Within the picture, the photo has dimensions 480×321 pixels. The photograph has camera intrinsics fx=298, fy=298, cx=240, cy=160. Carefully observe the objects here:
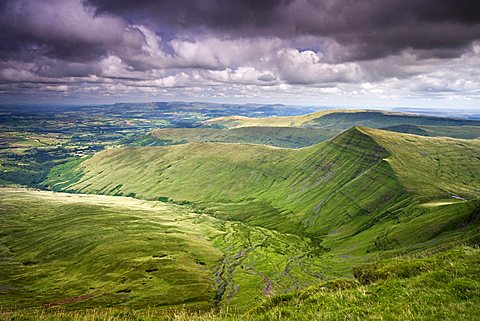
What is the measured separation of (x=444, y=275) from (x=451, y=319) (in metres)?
8.92

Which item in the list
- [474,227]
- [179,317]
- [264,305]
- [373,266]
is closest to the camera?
[179,317]

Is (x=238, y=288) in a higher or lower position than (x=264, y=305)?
lower

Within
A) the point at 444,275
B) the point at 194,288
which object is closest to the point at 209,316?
the point at 444,275

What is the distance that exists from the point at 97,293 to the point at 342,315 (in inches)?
7754

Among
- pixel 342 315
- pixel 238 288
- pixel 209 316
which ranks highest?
pixel 342 315

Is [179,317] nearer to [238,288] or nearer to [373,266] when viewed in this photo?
[373,266]

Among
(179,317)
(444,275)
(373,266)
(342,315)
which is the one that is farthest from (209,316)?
(373,266)

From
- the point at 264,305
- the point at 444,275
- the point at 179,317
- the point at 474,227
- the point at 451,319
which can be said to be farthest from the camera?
the point at 474,227

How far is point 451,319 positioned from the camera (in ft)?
55.4

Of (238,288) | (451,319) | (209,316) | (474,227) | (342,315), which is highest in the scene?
(451,319)

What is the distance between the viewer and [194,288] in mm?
191000

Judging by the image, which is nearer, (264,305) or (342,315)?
(342,315)

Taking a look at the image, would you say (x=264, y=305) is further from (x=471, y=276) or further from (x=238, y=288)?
(x=238, y=288)

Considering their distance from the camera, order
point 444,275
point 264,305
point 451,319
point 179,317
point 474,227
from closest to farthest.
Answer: point 451,319 < point 179,317 < point 444,275 < point 264,305 < point 474,227
